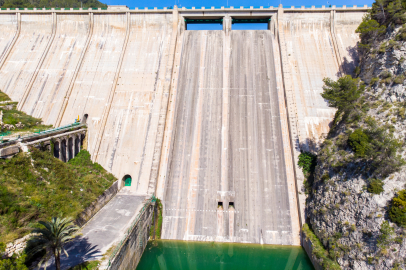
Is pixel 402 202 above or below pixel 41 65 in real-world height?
below

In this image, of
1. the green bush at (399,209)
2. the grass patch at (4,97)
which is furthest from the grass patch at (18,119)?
the green bush at (399,209)

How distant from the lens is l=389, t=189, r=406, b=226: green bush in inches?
565

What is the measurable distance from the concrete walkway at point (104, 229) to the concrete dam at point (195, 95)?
2478 mm

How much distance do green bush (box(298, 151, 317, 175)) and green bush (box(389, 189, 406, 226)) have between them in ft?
29.7

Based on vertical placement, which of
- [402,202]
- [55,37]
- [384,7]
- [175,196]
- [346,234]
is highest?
[55,37]

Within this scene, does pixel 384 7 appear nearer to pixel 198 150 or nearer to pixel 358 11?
pixel 358 11

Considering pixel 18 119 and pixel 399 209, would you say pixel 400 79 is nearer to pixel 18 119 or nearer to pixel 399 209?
pixel 399 209

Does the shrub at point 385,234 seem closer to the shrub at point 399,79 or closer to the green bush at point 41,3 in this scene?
the shrub at point 399,79

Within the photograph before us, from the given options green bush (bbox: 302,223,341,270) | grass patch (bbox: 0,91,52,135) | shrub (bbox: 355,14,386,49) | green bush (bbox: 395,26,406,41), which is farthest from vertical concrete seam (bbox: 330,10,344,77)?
grass patch (bbox: 0,91,52,135)

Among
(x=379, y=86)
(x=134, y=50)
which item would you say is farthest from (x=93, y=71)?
(x=379, y=86)

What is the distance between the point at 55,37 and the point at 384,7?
42.6 meters

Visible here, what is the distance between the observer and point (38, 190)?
1678cm

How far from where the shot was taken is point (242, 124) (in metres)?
27.8

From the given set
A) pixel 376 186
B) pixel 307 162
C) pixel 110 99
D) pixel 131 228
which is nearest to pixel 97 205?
pixel 131 228
